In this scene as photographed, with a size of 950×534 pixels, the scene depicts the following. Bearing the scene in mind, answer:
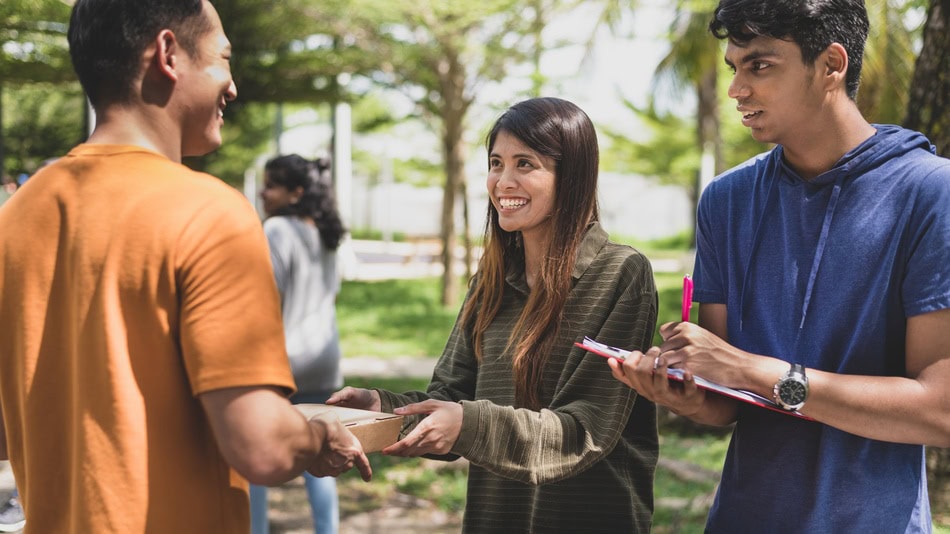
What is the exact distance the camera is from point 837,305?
199cm

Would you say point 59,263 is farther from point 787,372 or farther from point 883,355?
point 883,355

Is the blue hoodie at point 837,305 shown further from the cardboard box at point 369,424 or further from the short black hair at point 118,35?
the short black hair at point 118,35

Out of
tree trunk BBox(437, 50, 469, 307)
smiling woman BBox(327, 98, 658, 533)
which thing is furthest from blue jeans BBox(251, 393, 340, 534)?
tree trunk BBox(437, 50, 469, 307)

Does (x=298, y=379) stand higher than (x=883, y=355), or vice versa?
(x=883, y=355)

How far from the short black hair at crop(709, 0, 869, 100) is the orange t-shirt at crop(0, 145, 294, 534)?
1.07m

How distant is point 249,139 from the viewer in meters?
33.1

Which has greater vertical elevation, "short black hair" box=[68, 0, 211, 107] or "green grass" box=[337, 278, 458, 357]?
"short black hair" box=[68, 0, 211, 107]

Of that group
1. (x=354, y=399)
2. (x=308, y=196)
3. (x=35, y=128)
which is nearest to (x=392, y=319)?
Answer: (x=35, y=128)

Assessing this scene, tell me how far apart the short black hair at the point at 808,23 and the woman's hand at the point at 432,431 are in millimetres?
1005

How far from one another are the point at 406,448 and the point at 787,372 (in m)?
0.80

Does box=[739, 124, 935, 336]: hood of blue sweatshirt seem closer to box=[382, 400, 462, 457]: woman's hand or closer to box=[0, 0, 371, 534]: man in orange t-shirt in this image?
box=[382, 400, 462, 457]: woman's hand

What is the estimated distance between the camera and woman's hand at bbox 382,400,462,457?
2162 millimetres

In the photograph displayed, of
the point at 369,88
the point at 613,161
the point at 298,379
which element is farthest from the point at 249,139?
the point at 298,379

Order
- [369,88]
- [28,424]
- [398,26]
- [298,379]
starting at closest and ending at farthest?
[28,424], [298,379], [398,26], [369,88]
